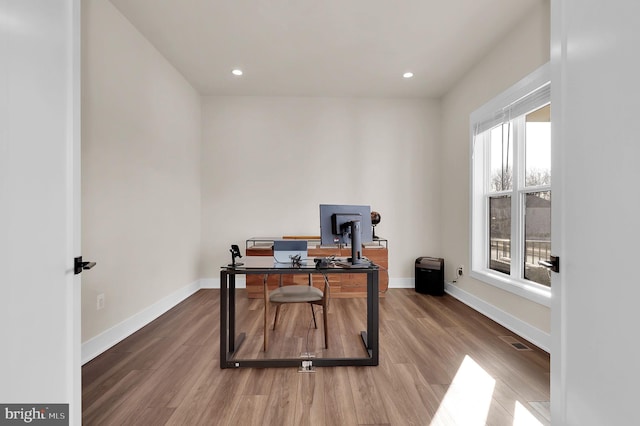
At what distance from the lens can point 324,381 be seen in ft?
6.54

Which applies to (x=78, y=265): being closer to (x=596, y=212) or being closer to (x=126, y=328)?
(x=126, y=328)

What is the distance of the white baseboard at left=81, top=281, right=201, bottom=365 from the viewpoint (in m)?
2.26

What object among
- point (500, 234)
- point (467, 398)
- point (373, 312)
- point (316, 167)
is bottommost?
point (467, 398)

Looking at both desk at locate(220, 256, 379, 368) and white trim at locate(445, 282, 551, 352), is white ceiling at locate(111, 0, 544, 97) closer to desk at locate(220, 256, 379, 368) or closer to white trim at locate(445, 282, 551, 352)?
desk at locate(220, 256, 379, 368)

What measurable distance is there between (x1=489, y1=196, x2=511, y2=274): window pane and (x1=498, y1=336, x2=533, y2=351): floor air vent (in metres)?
0.81

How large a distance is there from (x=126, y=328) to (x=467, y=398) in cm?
299

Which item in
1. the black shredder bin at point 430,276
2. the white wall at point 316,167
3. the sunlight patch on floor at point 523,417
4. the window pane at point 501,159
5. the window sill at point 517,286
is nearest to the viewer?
the sunlight patch on floor at point 523,417

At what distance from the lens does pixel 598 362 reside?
3.39ft

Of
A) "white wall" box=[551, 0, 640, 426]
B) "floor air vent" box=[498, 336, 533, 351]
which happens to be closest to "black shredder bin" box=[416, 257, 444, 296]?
"floor air vent" box=[498, 336, 533, 351]

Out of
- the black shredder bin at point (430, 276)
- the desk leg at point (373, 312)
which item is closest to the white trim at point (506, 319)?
the black shredder bin at point (430, 276)

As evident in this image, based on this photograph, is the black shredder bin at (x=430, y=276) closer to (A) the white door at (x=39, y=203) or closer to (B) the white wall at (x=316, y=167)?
(B) the white wall at (x=316, y=167)

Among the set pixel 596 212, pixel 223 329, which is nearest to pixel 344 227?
pixel 223 329

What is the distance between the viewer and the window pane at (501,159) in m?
3.17

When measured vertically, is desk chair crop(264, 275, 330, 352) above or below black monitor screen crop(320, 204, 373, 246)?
below
